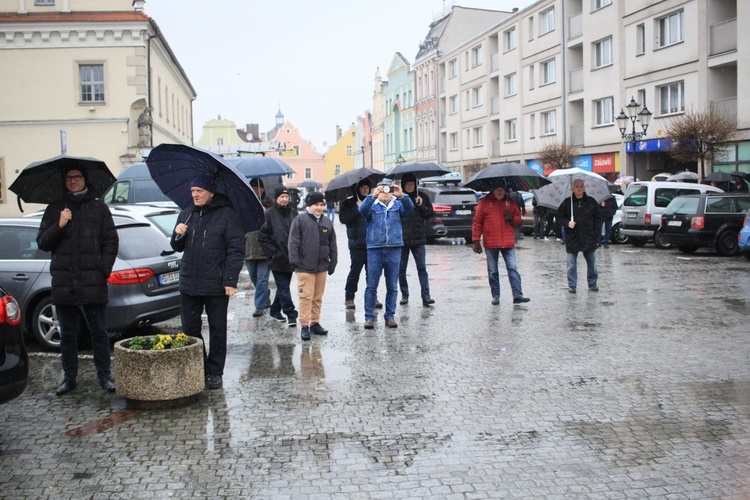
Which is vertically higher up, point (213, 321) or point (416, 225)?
point (416, 225)

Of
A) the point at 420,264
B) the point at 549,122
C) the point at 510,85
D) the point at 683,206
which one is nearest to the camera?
the point at 420,264

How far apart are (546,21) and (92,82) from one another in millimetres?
23424

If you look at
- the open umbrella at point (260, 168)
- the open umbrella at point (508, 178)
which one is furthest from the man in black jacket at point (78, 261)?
the open umbrella at point (260, 168)

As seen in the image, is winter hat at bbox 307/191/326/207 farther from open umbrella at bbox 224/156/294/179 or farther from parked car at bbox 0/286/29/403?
open umbrella at bbox 224/156/294/179

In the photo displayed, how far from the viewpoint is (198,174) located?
7352 mm

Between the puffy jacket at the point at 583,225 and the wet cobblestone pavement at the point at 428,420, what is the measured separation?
285 centimetres

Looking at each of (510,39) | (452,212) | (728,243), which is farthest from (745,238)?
(510,39)

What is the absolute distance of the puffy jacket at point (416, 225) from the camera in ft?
38.8

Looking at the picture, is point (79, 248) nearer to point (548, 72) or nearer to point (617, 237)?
point (617, 237)

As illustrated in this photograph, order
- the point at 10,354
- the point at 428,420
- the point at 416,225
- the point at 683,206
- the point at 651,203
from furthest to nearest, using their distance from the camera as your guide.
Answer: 1. the point at 651,203
2. the point at 683,206
3. the point at 416,225
4. the point at 428,420
5. the point at 10,354

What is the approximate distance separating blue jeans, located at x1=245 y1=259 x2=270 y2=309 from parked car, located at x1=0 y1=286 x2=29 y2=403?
5.57 m

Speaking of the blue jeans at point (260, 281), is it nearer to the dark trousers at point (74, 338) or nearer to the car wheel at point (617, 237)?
the dark trousers at point (74, 338)

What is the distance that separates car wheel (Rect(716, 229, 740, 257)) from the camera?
1953 cm

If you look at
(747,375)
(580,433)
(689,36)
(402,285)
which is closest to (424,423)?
(580,433)
